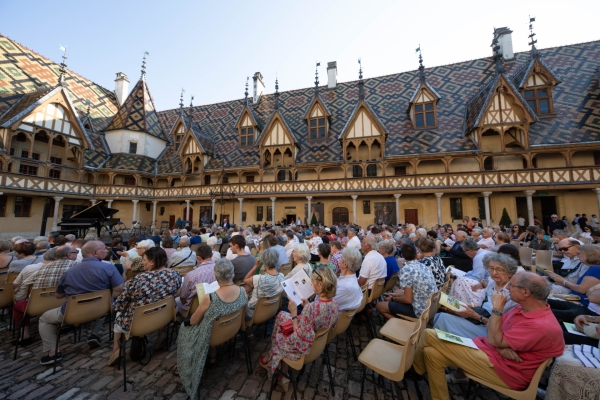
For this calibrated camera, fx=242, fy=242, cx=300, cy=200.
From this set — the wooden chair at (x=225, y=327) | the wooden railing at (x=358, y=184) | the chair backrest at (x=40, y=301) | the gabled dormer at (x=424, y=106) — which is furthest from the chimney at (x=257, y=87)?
the wooden chair at (x=225, y=327)

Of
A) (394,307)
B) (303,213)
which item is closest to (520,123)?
(303,213)

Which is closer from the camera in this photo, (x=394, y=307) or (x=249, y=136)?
(x=394, y=307)

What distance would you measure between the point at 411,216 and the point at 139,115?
1061 inches

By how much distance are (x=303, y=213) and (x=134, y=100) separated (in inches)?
828

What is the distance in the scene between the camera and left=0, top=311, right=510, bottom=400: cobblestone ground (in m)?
2.79

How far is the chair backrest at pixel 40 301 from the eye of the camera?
361cm

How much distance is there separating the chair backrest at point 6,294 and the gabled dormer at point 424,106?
69.3 feet

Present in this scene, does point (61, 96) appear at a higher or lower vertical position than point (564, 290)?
higher

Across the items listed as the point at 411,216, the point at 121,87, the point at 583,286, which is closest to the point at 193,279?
the point at 583,286

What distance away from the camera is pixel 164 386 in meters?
2.94

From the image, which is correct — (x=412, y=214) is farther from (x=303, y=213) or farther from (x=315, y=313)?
(x=315, y=313)

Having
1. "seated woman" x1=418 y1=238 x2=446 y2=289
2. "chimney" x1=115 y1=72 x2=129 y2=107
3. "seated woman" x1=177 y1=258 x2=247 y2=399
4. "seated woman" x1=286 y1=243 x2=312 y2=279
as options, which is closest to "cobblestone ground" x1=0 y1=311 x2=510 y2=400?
"seated woman" x1=177 y1=258 x2=247 y2=399

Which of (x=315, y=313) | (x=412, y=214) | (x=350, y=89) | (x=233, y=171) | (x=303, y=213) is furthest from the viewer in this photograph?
(x=350, y=89)

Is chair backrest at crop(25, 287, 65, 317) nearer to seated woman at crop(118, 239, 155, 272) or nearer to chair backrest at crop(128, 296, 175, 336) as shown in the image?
seated woman at crop(118, 239, 155, 272)
